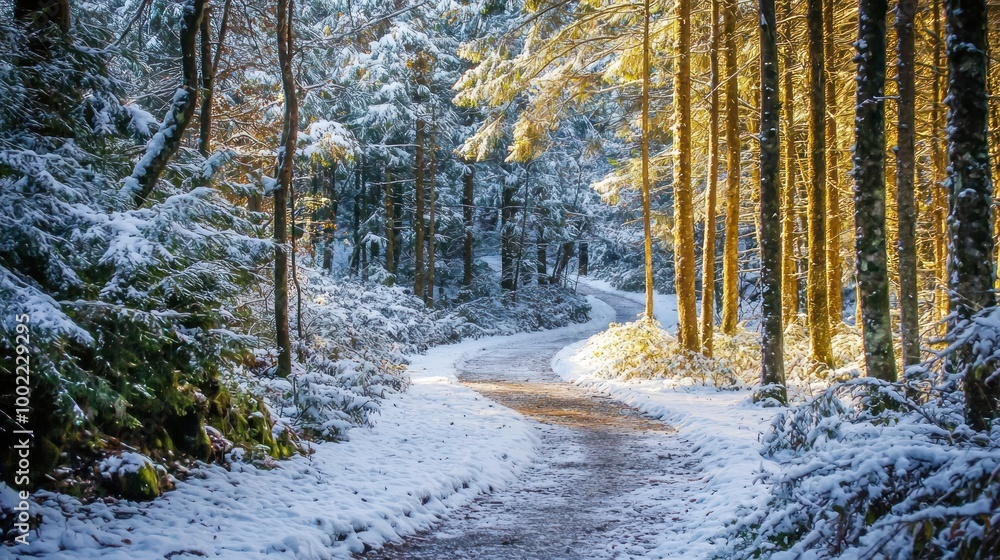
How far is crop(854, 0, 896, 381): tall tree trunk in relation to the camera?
6.96 m

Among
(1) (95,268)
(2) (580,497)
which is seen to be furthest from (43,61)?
(2) (580,497)

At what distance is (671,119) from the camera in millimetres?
18250

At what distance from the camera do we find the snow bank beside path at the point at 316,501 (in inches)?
185

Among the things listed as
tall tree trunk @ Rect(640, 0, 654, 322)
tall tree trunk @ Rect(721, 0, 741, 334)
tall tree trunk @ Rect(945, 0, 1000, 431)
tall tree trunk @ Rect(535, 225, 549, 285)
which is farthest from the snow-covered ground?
tall tree trunk @ Rect(535, 225, 549, 285)

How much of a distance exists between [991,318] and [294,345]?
Answer: 35.7 feet

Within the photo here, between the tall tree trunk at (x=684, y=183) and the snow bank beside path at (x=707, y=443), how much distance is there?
1624 mm

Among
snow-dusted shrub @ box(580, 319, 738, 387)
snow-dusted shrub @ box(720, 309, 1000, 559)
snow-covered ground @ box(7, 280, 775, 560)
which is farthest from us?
snow-dusted shrub @ box(580, 319, 738, 387)

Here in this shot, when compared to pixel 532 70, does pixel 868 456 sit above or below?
below

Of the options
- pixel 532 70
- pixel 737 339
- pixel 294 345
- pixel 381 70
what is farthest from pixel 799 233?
pixel 381 70

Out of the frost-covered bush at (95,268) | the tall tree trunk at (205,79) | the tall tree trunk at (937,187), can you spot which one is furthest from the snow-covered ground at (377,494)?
the tall tree trunk at (937,187)

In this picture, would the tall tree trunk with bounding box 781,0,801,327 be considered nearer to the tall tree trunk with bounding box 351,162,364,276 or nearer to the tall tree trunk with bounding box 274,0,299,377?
the tall tree trunk with bounding box 274,0,299,377

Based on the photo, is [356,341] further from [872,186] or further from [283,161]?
[872,186]

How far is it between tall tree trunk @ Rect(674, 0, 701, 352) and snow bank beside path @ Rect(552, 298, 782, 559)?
162 centimetres

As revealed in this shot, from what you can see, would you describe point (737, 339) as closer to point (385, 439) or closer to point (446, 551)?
point (385, 439)
